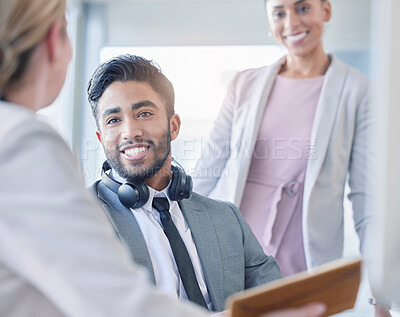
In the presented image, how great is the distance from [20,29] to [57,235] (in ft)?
0.86

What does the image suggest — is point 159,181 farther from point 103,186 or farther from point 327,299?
point 327,299

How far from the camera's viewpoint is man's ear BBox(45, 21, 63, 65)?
740 mm

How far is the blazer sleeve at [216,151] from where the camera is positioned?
85.2 inches

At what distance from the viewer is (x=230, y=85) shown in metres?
2.26

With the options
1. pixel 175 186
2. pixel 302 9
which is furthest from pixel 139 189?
pixel 302 9

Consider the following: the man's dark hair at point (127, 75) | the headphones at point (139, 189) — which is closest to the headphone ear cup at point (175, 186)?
the headphones at point (139, 189)

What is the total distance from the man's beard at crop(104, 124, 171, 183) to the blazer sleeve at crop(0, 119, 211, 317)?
901 mm

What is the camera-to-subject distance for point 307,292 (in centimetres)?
78

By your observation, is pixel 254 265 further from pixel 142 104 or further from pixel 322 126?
pixel 322 126

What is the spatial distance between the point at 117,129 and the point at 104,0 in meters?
0.92

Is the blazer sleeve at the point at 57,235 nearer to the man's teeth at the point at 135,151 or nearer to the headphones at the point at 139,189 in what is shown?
the headphones at the point at 139,189

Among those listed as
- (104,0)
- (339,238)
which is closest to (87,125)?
(104,0)

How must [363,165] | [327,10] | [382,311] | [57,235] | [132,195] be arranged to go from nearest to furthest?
[57,235] → [132,195] → [382,311] → [363,165] → [327,10]

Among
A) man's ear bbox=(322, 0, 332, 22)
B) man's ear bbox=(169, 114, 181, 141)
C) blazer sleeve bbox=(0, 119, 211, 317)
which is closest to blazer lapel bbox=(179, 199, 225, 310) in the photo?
man's ear bbox=(169, 114, 181, 141)
